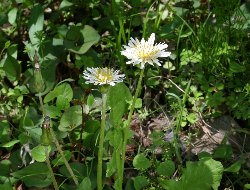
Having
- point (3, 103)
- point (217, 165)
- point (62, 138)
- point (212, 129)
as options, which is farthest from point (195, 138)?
point (3, 103)

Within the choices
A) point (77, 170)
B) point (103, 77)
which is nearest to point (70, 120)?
point (77, 170)

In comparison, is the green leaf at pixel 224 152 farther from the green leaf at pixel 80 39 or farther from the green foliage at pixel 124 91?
the green leaf at pixel 80 39

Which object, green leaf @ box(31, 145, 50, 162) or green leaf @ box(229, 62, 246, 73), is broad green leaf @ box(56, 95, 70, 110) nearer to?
green leaf @ box(31, 145, 50, 162)

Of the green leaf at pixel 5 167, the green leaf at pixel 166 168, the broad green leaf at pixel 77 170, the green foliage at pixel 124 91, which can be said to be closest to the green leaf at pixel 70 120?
the green foliage at pixel 124 91

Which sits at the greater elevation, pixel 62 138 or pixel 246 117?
pixel 246 117

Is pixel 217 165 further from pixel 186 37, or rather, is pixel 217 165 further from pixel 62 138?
pixel 186 37

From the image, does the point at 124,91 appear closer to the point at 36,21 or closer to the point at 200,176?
the point at 200,176

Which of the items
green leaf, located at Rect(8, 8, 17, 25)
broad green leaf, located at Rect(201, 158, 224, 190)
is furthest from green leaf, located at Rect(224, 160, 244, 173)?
green leaf, located at Rect(8, 8, 17, 25)
